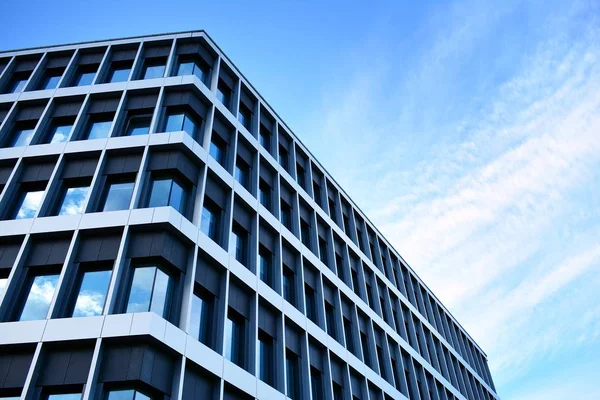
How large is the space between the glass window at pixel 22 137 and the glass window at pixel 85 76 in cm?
389

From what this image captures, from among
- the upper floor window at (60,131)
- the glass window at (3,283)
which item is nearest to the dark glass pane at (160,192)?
the glass window at (3,283)

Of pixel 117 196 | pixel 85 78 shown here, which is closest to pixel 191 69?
pixel 85 78

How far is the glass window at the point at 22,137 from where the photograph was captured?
22925 millimetres

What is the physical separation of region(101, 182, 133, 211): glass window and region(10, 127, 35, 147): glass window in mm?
5876

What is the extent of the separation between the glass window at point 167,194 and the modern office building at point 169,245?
0.22ft

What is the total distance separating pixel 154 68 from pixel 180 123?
18.3 feet

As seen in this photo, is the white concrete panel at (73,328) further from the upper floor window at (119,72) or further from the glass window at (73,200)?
the upper floor window at (119,72)

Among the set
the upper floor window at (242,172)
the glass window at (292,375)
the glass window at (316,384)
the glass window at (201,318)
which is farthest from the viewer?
the upper floor window at (242,172)

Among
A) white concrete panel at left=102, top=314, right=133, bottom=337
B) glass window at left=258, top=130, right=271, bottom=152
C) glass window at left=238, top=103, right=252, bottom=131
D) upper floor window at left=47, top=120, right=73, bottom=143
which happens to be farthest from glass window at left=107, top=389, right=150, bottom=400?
glass window at left=258, top=130, right=271, bottom=152

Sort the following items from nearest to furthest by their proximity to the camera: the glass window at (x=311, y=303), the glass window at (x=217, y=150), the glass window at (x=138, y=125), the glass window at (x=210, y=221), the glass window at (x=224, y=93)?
1. the glass window at (x=210, y=221)
2. the glass window at (x=138, y=125)
3. the glass window at (x=217, y=150)
4. the glass window at (x=311, y=303)
5. the glass window at (x=224, y=93)

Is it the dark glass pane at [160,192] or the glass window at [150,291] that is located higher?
the dark glass pane at [160,192]

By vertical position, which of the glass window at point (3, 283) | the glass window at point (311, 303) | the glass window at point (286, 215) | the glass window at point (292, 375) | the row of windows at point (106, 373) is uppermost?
the glass window at point (286, 215)

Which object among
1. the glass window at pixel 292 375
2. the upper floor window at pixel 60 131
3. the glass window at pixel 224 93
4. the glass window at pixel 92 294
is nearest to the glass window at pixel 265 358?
the glass window at pixel 292 375

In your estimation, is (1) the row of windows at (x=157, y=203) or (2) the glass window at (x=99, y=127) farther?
(2) the glass window at (x=99, y=127)
